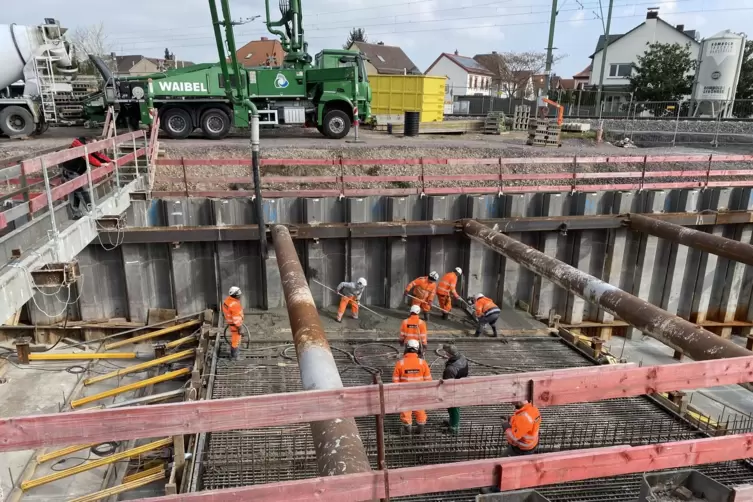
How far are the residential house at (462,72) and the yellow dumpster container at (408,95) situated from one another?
145ft

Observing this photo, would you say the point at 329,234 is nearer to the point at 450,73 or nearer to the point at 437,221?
the point at 437,221

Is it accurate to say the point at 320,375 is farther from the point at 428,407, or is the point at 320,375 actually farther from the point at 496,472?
the point at 496,472

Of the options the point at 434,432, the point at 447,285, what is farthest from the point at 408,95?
the point at 434,432

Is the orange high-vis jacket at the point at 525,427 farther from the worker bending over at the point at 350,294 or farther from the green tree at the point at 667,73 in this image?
the green tree at the point at 667,73

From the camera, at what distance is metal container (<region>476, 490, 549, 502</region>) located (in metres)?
3.71

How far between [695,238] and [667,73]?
30.6m

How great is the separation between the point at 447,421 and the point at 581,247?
6277mm

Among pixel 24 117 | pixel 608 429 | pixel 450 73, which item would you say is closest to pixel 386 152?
pixel 608 429

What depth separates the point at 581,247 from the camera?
37.0ft

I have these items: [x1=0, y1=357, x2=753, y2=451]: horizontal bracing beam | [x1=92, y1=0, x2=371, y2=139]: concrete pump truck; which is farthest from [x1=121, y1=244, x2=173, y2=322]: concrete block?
[x1=0, y1=357, x2=753, y2=451]: horizontal bracing beam

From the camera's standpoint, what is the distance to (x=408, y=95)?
70.5 ft

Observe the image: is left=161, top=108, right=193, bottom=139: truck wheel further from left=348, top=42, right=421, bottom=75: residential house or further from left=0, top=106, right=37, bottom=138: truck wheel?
left=348, top=42, right=421, bottom=75: residential house

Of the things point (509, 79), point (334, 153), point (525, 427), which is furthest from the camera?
point (509, 79)

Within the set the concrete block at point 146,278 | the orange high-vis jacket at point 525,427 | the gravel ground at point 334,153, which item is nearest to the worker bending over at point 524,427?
the orange high-vis jacket at point 525,427
